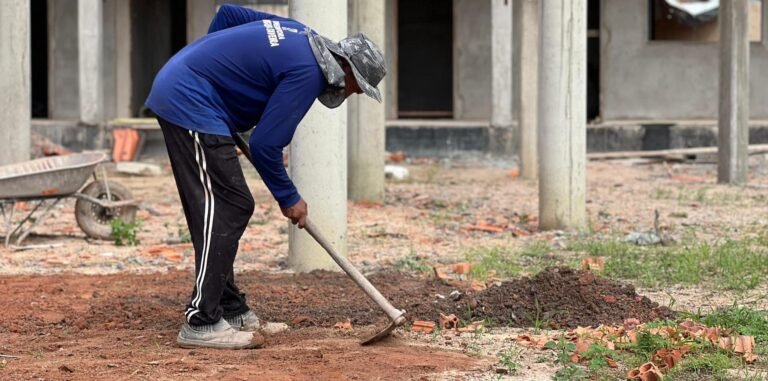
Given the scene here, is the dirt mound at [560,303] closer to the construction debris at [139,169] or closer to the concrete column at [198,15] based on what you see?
the construction debris at [139,169]

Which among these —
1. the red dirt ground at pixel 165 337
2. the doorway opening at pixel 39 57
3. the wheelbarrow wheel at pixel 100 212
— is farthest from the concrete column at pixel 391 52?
the red dirt ground at pixel 165 337

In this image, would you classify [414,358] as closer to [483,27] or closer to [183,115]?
[183,115]

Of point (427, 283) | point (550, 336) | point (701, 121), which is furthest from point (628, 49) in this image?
point (550, 336)

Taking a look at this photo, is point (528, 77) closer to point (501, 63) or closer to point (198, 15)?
point (501, 63)

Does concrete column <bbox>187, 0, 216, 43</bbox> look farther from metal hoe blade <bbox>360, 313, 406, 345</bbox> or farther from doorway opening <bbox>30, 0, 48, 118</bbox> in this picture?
metal hoe blade <bbox>360, 313, 406, 345</bbox>

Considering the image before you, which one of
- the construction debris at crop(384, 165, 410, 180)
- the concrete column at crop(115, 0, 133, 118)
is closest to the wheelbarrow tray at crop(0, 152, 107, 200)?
the construction debris at crop(384, 165, 410, 180)

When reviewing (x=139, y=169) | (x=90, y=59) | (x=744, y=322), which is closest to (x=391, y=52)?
(x=90, y=59)

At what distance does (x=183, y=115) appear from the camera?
6164 millimetres

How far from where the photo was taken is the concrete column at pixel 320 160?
8.84 meters

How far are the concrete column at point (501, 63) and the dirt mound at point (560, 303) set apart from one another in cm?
1290

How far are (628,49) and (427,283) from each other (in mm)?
15744

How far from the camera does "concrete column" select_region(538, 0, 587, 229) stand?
1158 centimetres

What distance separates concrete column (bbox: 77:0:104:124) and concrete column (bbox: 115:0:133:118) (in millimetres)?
2269

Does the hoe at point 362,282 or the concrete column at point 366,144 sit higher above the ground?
the concrete column at point 366,144
